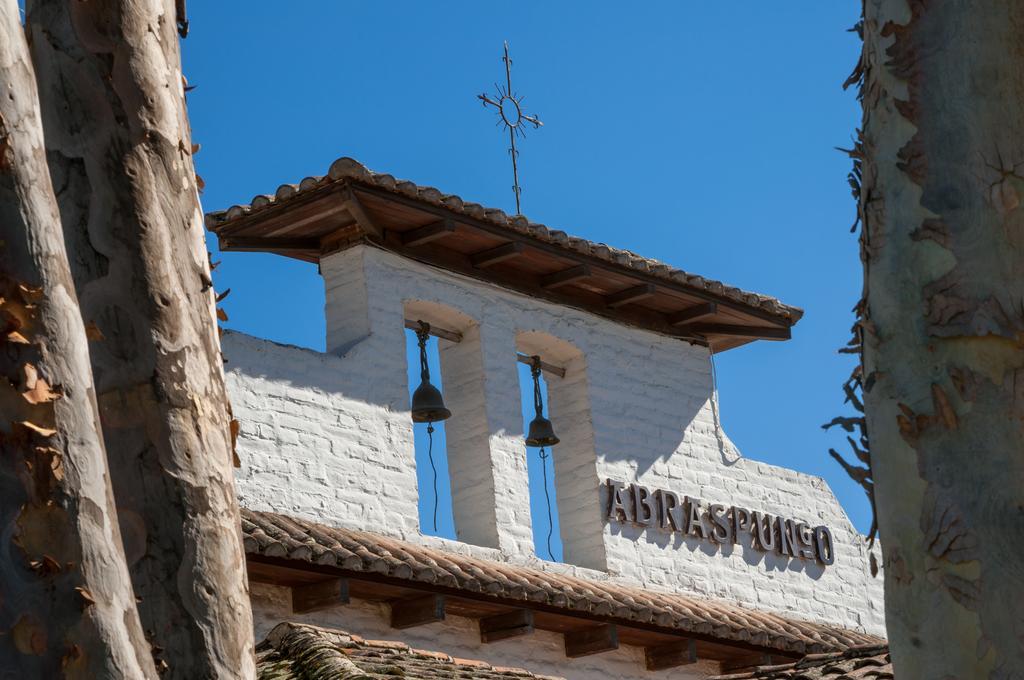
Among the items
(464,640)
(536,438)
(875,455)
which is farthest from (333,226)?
(875,455)

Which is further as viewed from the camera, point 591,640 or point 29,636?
point 591,640

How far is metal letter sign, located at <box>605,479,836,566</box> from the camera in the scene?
1400 centimetres

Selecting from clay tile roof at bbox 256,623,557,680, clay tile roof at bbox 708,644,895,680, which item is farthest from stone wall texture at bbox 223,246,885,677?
clay tile roof at bbox 708,644,895,680

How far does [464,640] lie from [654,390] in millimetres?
3728

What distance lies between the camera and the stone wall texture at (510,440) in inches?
472

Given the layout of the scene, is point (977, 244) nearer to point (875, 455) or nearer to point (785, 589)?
point (875, 455)

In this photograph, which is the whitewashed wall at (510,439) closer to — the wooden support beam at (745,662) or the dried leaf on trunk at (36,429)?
the wooden support beam at (745,662)

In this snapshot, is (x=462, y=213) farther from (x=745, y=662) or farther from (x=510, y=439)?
(x=745, y=662)

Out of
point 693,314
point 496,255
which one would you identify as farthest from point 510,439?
point 693,314

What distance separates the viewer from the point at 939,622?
3041 mm

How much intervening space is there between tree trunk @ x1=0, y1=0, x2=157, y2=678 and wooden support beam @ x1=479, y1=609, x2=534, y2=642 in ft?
27.9

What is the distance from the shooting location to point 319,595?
1068 cm

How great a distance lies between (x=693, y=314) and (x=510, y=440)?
2405 millimetres

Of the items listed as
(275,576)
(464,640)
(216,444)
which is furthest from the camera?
(464,640)
